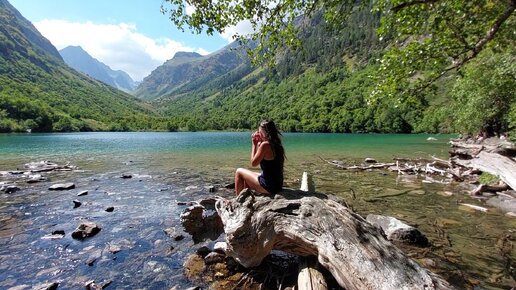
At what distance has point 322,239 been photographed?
252 inches

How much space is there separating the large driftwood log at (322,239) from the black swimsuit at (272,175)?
311 millimetres

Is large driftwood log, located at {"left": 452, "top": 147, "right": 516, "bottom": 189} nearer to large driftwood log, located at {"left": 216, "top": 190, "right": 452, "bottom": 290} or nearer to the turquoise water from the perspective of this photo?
large driftwood log, located at {"left": 216, "top": 190, "right": 452, "bottom": 290}

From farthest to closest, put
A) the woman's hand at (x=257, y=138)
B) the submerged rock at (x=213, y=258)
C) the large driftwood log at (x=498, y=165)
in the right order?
the large driftwood log at (x=498, y=165)
the woman's hand at (x=257, y=138)
the submerged rock at (x=213, y=258)

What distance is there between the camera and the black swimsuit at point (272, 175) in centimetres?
874

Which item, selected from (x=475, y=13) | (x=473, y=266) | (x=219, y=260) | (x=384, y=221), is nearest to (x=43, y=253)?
(x=219, y=260)

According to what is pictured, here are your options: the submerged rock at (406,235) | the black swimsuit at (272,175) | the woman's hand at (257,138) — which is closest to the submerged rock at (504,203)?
the submerged rock at (406,235)

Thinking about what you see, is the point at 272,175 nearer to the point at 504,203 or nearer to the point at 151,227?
the point at 151,227

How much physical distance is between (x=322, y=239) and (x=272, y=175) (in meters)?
2.77

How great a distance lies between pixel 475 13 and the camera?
388 inches

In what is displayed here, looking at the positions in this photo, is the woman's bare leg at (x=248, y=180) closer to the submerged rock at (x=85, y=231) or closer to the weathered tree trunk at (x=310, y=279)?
the weathered tree trunk at (x=310, y=279)

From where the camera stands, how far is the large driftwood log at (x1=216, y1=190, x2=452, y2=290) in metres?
5.19

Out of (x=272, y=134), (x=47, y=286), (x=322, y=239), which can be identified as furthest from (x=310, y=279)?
(x=47, y=286)

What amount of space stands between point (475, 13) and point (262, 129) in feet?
26.2

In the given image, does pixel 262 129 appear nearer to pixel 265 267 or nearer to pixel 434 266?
pixel 265 267
